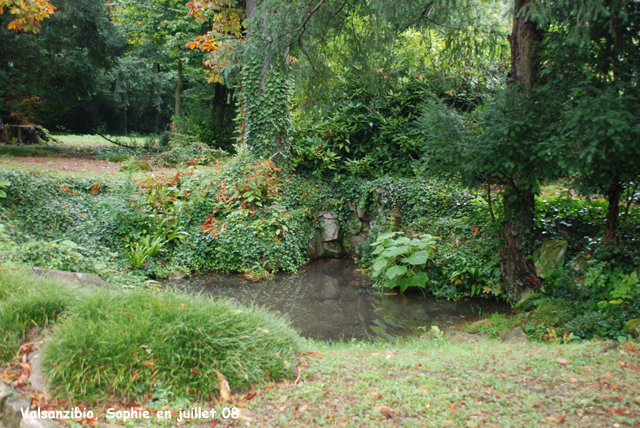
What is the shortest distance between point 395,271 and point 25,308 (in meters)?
5.03

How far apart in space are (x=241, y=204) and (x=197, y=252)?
52.4 inches

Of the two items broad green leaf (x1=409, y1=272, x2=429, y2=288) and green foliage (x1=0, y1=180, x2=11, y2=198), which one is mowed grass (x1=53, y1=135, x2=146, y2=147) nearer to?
green foliage (x1=0, y1=180, x2=11, y2=198)

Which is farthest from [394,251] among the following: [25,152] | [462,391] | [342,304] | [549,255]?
[25,152]

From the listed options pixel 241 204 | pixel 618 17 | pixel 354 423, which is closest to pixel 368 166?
pixel 241 204

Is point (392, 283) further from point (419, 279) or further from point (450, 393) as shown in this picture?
point (450, 393)

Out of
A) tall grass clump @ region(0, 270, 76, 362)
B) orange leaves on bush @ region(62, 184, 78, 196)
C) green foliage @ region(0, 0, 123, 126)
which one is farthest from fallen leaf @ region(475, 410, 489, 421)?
green foliage @ region(0, 0, 123, 126)

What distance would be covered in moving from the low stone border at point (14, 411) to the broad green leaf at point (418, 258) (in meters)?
5.33

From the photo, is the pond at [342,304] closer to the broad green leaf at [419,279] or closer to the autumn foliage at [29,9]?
the broad green leaf at [419,279]

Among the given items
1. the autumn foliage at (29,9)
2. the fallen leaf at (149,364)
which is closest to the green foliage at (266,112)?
the autumn foliage at (29,9)

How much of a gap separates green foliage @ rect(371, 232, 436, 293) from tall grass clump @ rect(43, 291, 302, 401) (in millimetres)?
3882

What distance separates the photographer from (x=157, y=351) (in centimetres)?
278

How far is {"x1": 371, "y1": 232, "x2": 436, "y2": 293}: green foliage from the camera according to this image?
265 inches

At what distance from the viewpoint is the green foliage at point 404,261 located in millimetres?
6742

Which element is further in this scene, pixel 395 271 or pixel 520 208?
pixel 395 271
